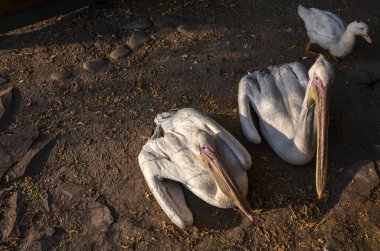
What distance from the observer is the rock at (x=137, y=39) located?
5.32 metres

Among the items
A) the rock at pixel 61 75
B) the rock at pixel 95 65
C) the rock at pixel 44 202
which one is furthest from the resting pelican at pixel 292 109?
the rock at pixel 61 75

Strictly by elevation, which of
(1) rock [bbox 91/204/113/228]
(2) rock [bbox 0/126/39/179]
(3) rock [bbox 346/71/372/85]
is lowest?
(1) rock [bbox 91/204/113/228]

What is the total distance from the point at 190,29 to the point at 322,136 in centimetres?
255

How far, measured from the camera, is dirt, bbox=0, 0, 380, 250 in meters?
3.80

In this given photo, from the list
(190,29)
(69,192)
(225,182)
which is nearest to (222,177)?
Result: (225,182)

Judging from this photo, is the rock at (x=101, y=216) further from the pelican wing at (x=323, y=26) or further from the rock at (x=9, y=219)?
the pelican wing at (x=323, y=26)

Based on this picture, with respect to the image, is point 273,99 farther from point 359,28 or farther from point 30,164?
point 30,164

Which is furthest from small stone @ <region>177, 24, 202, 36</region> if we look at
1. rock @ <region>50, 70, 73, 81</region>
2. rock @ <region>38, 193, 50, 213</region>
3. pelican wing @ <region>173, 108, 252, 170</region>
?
rock @ <region>38, 193, 50, 213</region>

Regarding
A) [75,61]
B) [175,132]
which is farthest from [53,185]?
[75,61]

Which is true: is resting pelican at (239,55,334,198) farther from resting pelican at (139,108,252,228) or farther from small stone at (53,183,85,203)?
small stone at (53,183,85,203)

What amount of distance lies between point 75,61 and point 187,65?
1.37m

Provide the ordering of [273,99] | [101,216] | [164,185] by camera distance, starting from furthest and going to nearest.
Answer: [273,99] → [101,216] → [164,185]

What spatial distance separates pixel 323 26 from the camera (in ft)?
15.6

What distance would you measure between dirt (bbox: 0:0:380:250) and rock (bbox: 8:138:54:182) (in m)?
0.01
